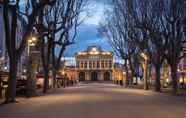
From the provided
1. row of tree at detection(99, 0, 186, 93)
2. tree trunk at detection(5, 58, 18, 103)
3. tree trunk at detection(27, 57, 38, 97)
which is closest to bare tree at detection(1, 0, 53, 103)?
tree trunk at detection(5, 58, 18, 103)

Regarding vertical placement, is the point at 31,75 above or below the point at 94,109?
above

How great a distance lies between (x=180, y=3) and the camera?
48375 millimetres

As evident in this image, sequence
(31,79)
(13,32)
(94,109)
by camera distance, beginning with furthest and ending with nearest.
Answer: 1. (31,79)
2. (13,32)
3. (94,109)

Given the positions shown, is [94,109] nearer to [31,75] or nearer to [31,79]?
[31,79]

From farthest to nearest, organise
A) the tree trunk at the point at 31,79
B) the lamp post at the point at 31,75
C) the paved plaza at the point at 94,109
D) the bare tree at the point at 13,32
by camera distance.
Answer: the lamp post at the point at 31,75, the tree trunk at the point at 31,79, the bare tree at the point at 13,32, the paved plaza at the point at 94,109

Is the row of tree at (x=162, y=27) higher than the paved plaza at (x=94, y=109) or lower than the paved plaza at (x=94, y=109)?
higher

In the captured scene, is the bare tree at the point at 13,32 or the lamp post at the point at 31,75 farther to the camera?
the lamp post at the point at 31,75

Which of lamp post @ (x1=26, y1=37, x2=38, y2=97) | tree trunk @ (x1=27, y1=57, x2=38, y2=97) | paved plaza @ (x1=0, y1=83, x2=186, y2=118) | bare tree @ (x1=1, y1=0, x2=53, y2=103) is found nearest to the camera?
paved plaza @ (x1=0, y1=83, x2=186, y2=118)

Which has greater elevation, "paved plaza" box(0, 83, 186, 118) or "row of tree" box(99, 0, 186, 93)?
"row of tree" box(99, 0, 186, 93)

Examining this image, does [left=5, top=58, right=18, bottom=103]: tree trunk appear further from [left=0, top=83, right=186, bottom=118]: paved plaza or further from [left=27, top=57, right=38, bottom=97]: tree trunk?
[left=27, top=57, right=38, bottom=97]: tree trunk

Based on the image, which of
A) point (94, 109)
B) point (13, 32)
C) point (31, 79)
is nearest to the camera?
point (94, 109)

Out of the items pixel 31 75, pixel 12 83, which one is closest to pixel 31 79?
pixel 31 75

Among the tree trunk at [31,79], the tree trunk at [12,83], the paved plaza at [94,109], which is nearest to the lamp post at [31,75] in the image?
the tree trunk at [31,79]

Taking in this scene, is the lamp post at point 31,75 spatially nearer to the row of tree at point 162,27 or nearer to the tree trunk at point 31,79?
the tree trunk at point 31,79
